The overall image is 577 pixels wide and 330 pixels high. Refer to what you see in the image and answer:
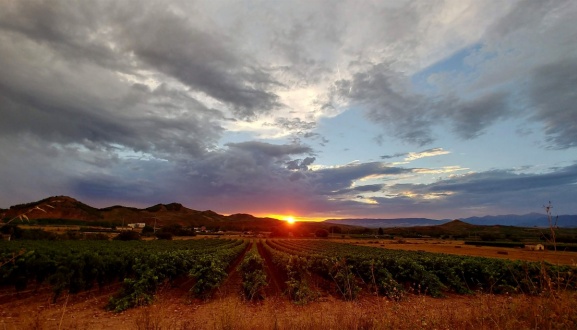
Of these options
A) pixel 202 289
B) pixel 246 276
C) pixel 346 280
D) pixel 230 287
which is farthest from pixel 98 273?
pixel 346 280

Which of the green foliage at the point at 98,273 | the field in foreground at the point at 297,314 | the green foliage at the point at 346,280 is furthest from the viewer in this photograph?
the green foliage at the point at 98,273

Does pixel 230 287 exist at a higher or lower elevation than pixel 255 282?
lower

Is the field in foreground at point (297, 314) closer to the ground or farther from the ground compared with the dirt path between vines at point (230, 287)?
farther from the ground

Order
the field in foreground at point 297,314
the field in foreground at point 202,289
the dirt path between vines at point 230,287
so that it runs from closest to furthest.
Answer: the field in foreground at point 297,314 < the field in foreground at point 202,289 < the dirt path between vines at point 230,287

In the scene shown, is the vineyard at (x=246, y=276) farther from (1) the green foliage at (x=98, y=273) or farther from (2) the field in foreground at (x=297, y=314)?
(2) the field in foreground at (x=297, y=314)

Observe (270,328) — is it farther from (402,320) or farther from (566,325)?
(566,325)

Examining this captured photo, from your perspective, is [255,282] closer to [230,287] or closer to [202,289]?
[202,289]

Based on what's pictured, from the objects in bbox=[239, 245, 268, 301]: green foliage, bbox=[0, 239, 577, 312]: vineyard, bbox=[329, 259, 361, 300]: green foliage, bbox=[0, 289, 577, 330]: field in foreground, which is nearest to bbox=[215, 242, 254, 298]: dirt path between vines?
bbox=[0, 239, 577, 312]: vineyard

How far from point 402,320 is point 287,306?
29.3ft

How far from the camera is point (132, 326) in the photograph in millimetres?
11516

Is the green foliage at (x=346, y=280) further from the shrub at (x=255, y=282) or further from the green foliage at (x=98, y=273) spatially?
the green foliage at (x=98, y=273)

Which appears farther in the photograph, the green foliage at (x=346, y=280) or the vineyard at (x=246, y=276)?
the vineyard at (x=246, y=276)

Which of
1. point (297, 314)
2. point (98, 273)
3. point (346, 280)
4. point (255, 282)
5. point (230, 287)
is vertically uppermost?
point (98, 273)

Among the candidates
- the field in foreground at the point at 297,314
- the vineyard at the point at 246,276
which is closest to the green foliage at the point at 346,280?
the vineyard at the point at 246,276
